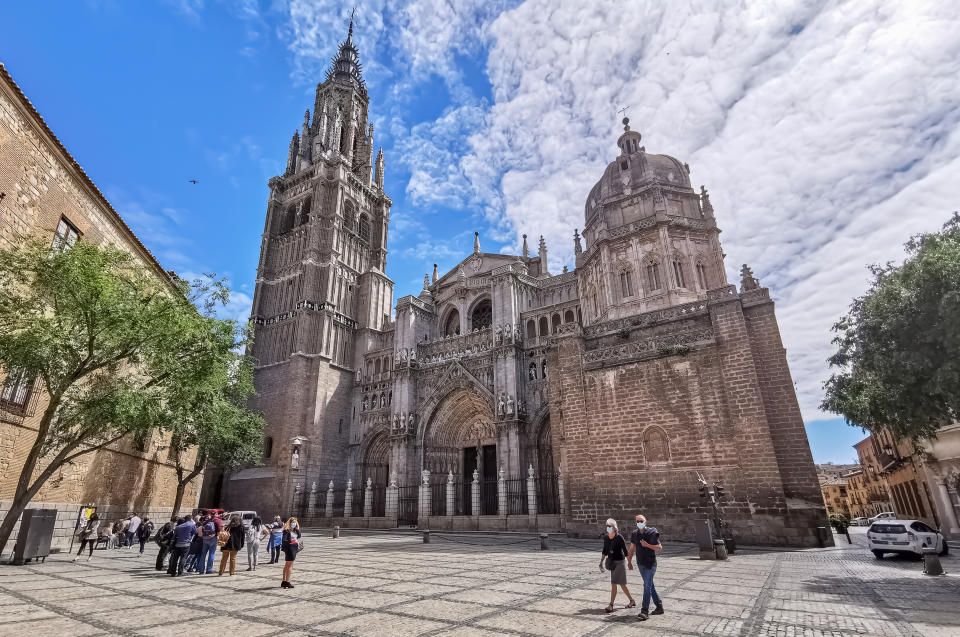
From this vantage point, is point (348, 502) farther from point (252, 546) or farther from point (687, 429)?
point (687, 429)

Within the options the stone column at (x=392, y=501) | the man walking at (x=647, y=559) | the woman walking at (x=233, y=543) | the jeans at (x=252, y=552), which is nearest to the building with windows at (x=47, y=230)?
the woman walking at (x=233, y=543)

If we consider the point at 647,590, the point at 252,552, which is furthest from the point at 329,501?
the point at 647,590

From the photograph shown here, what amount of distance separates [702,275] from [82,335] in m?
23.9

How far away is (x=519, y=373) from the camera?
88.4 feet

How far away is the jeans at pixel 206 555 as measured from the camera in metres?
9.55

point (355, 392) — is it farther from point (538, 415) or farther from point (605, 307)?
point (605, 307)

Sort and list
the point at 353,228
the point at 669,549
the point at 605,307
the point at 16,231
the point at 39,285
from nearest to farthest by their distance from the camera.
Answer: the point at 39,285 → the point at 16,231 → the point at 669,549 → the point at 605,307 → the point at 353,228

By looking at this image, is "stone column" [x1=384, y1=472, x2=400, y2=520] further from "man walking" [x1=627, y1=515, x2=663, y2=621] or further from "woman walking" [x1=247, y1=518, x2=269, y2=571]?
"man walking" [x1=627, y1=515, x2=663, y2=621]

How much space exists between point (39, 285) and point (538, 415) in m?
20.7

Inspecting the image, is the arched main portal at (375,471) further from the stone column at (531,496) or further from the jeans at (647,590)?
the jeans at (647,590)

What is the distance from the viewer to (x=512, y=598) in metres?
6.55

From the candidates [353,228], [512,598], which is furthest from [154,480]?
[353,228]

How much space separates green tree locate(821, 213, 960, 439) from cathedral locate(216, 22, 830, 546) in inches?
126

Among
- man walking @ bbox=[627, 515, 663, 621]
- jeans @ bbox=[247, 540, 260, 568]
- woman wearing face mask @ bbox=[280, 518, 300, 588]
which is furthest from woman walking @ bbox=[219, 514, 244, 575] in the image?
man walking @ bbox=[627, 515, 663, 621]
